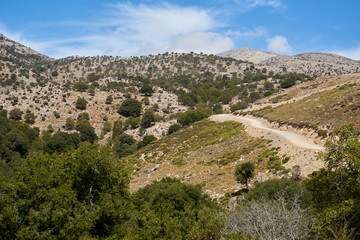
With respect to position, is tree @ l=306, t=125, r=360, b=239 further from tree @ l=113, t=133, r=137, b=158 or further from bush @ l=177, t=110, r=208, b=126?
bush @ l=177, t=110, r=208, b=126

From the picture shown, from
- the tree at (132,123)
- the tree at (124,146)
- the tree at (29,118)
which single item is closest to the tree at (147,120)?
the tree at (132,123)

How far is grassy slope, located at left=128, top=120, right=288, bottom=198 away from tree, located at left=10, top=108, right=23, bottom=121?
201ft

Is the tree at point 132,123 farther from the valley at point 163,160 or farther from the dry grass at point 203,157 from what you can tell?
the dry grass at point 203,157

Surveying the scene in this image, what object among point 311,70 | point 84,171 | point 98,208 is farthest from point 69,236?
point 311,70

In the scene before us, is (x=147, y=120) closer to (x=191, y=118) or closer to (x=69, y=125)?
(x=191, y=118)

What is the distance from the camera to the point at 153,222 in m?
12.5

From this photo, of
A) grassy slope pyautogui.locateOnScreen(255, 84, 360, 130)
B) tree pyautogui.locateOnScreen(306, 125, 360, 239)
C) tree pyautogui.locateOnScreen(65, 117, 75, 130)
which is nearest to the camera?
tree pyautogui.locateOnScreen(306, 125, 360, 239)

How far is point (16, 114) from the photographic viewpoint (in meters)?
92.9

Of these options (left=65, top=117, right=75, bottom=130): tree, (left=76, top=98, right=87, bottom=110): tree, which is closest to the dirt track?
(left=65, top=117, right=75, bottom=130): tree

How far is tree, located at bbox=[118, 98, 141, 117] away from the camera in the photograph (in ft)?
353

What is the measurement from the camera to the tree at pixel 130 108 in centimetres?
10756

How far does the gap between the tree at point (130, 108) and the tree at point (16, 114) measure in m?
37.7

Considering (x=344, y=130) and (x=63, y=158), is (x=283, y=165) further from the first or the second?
(x=63, y=158)

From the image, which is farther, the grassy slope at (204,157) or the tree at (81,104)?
the tree at (81,104)
